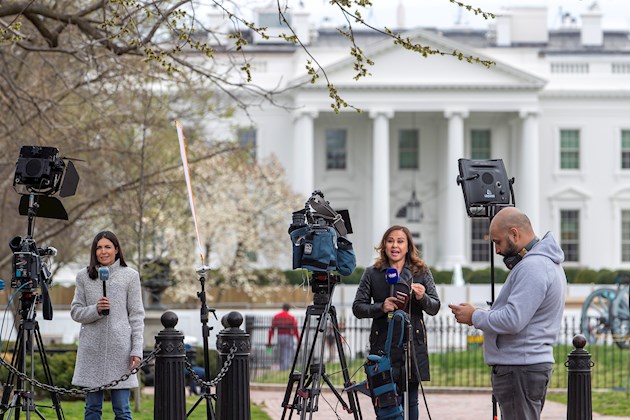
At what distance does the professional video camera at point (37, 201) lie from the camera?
9742 millimetres

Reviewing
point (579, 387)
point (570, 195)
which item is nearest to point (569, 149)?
point (570, 195)

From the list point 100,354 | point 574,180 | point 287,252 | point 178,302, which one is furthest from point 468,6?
point 574,180

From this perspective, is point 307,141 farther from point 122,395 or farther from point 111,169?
point 122,395

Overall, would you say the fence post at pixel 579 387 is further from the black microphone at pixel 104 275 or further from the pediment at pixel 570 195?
the pediment at pixel 570 195

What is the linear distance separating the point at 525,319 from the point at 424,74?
54.9 metres

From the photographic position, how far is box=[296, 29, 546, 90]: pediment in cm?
6094

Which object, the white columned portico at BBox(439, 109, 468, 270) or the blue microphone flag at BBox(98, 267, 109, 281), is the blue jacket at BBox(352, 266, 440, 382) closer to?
the blue microphone flag at BBox(98, 267, 109, 281)

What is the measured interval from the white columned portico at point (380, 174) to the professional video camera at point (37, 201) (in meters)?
50.5

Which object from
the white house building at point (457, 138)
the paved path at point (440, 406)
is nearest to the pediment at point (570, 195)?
the white house building at point (457, 138)

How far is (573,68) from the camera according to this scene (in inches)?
2589

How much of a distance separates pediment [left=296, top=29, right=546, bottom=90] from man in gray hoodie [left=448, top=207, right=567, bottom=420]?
172 feet

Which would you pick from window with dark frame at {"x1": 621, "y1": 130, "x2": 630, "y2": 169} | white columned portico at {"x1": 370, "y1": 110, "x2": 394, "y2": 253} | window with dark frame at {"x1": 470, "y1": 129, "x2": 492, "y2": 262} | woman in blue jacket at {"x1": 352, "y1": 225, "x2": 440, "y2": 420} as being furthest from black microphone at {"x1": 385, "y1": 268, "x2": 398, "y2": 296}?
window with dark frame at {"x1": 621, "y1": 130, "x2": 630, "y2": 169}

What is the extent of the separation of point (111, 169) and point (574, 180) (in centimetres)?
Result: 4438

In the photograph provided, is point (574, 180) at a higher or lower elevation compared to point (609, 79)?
lower
